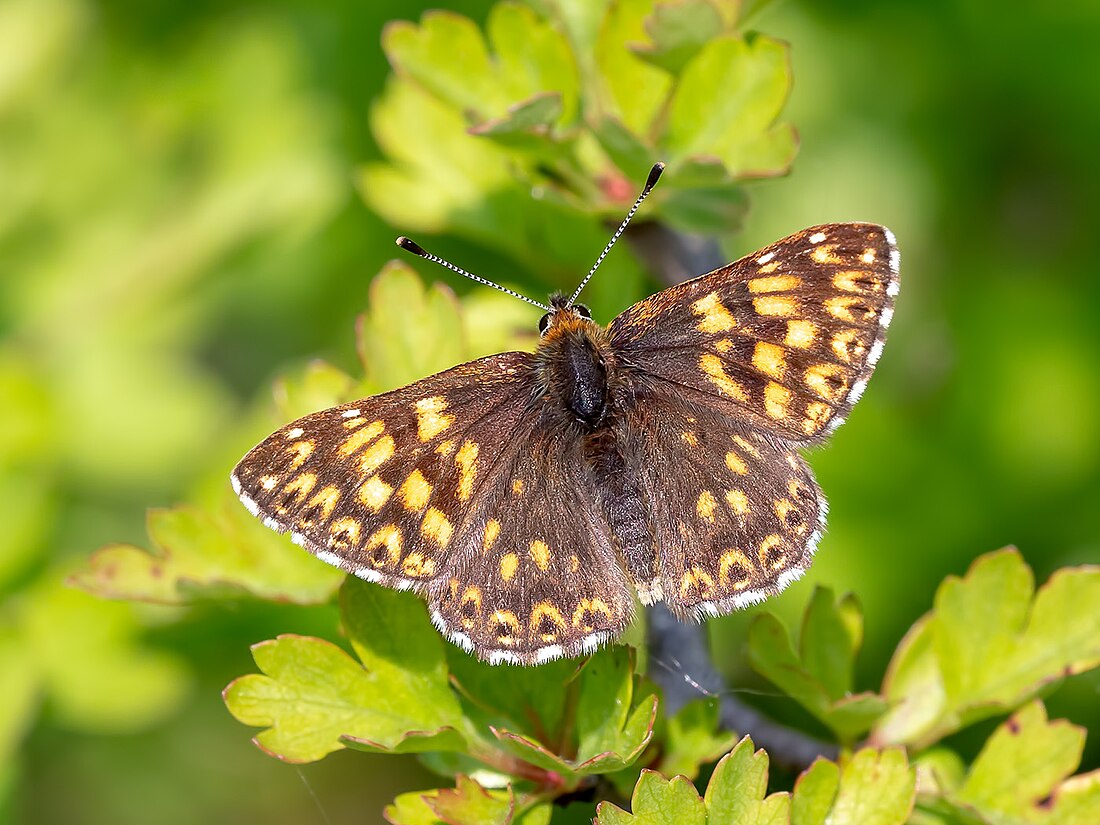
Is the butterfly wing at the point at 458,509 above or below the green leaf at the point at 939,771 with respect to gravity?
above

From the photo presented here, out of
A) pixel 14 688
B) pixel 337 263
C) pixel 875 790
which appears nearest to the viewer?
pixel 875 790

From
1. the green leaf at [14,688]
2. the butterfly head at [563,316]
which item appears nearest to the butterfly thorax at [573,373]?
the butterfly head at [563,316]

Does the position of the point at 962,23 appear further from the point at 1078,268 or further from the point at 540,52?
the point at 540,52

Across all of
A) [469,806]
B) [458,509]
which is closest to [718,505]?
[458,509]

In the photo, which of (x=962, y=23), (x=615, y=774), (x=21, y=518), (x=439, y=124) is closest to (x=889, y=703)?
(x=615, y=774)

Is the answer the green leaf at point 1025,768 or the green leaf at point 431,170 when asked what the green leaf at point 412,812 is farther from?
the green leaf at point 431,170

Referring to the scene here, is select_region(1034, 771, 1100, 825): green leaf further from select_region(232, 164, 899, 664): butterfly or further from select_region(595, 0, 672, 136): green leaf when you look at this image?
select_region(595, 0, 672, 136): green leaf

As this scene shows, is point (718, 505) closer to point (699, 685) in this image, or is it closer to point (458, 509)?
point (699, 685)

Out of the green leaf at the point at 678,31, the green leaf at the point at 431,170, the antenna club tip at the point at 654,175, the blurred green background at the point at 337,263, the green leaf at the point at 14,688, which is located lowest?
the green leaf at the point at 14,688
